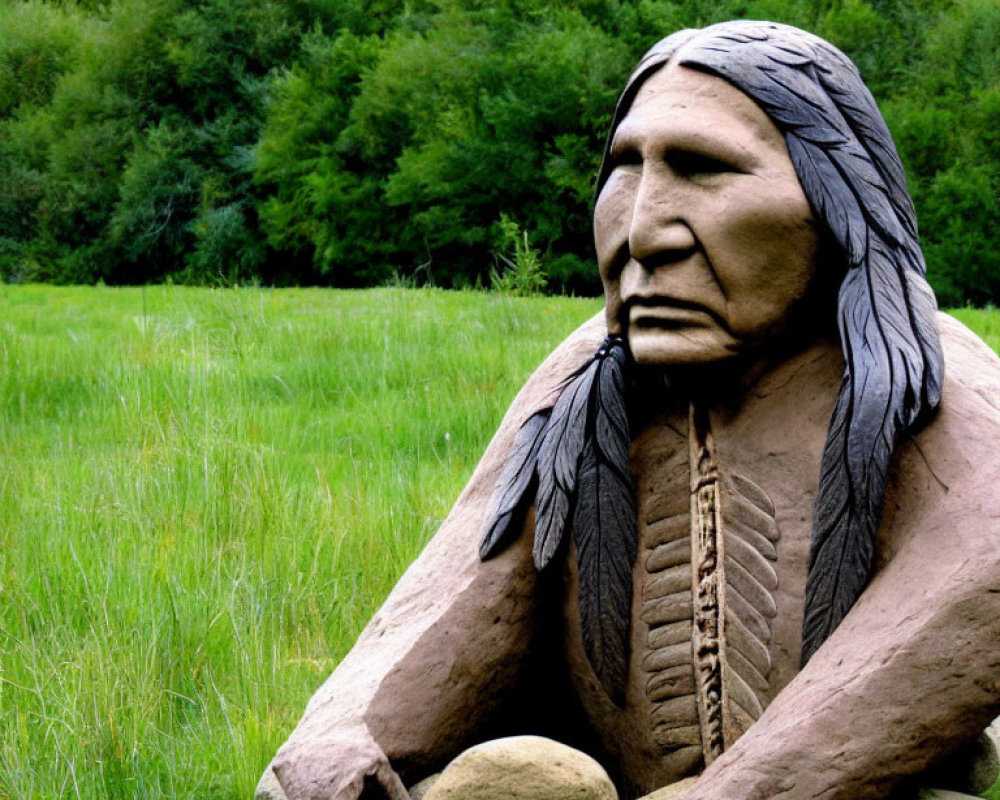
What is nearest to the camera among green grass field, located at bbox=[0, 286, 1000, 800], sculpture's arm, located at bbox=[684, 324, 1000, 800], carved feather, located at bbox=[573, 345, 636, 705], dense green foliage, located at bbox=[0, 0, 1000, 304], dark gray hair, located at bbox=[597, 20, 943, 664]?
sculpture's arm, located at bbox=[684, 324, 1000, 800]

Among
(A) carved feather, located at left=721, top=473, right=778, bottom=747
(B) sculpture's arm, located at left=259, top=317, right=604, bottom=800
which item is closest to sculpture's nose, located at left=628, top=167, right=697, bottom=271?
(A) carved feather, located at left=721, top=473, right=778, bottom=747

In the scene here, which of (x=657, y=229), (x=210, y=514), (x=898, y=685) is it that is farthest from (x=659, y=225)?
(x=210, y=514)

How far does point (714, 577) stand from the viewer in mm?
2465

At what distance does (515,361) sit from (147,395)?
6.35 ft

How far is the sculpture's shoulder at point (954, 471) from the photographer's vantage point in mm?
2170

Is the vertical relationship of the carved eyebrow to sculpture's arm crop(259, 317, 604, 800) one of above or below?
Answer: above

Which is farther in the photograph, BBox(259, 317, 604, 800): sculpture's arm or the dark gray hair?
BBox(259, 317, 604, 800): sculpture's arm

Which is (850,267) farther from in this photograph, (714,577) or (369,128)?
(369,128)

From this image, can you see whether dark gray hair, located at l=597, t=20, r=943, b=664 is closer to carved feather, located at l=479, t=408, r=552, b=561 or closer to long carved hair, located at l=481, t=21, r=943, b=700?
long carved hair, located at l=481, t=21, r=943, b=700

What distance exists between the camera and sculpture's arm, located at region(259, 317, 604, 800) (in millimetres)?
2416

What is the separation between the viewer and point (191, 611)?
13.4 feet

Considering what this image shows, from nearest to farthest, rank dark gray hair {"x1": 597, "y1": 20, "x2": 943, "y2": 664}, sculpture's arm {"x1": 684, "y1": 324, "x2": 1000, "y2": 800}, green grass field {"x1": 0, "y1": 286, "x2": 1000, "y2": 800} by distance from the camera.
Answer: sculpture's arm {"x1": 684, "y1": 324, "x2": 1000, "y2": 800}
dark gray hair {"x1": 597, "y1": 20, "x2": 943, "y2": 664}
green grass field {"x1": 0, "y1": 286, "x2": 1000, "y2": 800}

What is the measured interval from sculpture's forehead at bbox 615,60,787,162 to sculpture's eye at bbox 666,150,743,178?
3 centimetres

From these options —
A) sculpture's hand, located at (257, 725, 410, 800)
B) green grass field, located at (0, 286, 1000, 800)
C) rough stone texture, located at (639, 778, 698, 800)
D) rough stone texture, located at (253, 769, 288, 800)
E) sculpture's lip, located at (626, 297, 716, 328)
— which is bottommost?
green grass field, located at (0, 286, 1000, 800)
